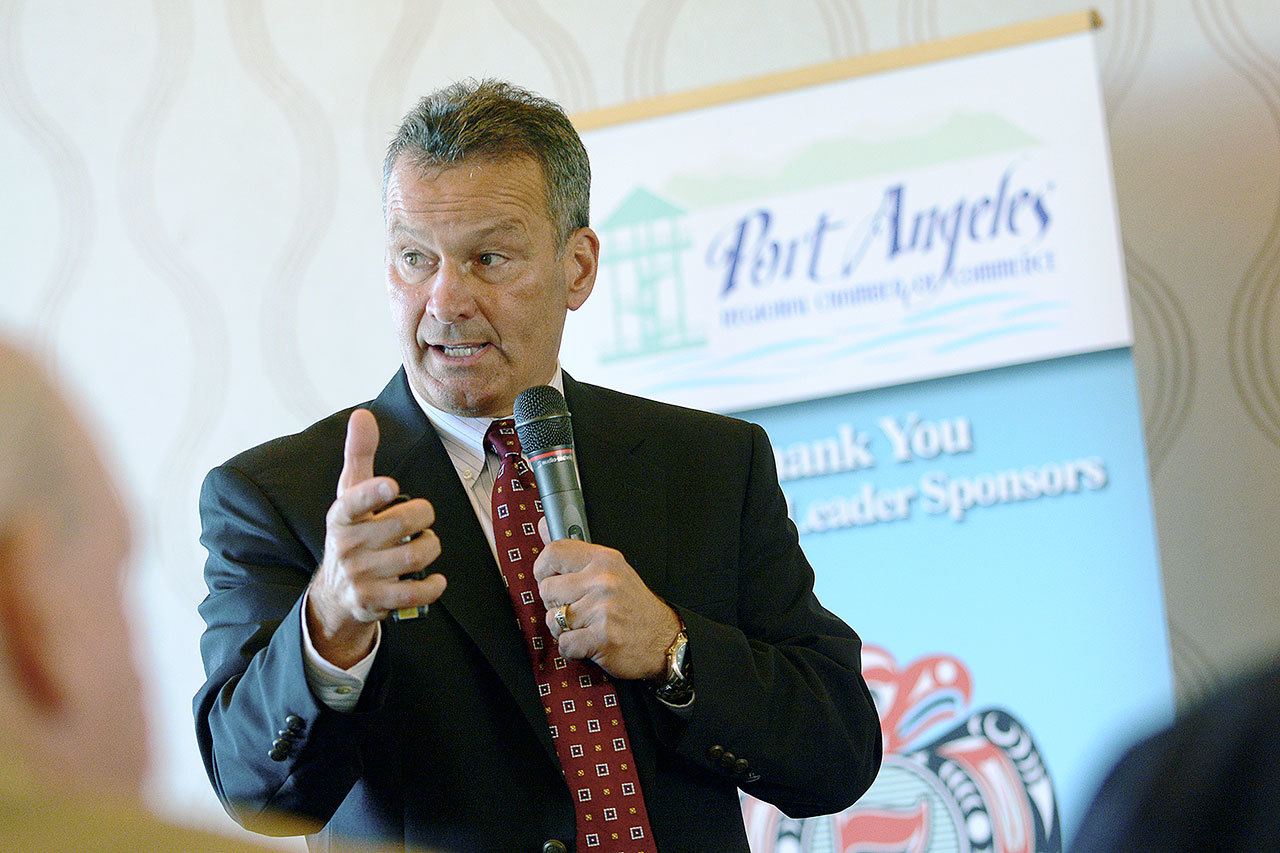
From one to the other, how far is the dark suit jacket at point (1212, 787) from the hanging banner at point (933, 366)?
222 cm

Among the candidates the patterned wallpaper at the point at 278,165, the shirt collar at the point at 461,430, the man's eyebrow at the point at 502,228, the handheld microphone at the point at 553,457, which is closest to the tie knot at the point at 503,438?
the shirt collar at the point at 461,430

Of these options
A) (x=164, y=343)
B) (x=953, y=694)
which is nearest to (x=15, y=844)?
(x=953, y=694)

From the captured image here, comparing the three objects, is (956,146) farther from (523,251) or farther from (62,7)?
(62,7)

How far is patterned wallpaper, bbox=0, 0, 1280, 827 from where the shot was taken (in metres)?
3.18

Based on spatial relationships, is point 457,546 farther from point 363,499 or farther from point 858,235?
point 858,235

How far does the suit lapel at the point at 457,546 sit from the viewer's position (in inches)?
71.7

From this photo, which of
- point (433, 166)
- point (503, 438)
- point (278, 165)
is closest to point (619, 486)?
point (503, 438)

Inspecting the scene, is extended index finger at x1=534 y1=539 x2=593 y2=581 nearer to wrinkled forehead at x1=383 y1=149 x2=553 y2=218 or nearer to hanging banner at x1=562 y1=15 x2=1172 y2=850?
wrinkled forehead at x1=383 y1=149 x2=553 y2=218

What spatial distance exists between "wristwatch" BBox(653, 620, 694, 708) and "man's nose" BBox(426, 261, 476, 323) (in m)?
0.50

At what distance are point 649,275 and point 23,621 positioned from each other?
245 cm

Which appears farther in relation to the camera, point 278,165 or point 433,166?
point 278,165

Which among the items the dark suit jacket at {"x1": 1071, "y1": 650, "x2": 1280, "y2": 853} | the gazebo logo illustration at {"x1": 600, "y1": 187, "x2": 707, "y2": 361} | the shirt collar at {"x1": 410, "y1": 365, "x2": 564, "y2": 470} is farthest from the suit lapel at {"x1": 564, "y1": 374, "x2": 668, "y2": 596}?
the dark suit jacket at {"x1": 1071, "y1": 650, "x2": 1280, "y2": 853}

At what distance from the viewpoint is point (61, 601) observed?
2.41 feet

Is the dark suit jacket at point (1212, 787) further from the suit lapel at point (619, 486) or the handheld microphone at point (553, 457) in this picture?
the suit lapel at point (619, 486)
